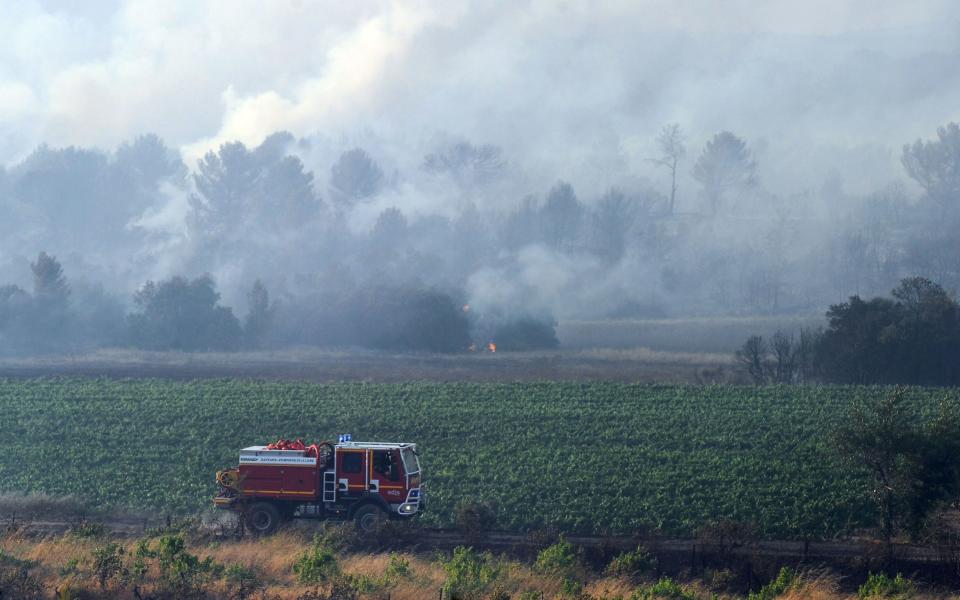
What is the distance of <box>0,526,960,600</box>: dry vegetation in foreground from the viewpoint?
16562 millimetres

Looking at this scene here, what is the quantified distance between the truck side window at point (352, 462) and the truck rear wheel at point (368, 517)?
3.02 ft

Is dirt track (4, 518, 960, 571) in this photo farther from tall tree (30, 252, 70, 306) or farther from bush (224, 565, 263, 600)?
tall tree (30, 252, 70, 306)

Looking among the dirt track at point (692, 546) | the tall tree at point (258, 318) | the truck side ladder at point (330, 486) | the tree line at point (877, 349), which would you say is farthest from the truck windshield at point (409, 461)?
the tall tree at point (258, 318)

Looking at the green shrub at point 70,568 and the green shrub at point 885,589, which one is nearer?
the green shrub at point 885,589

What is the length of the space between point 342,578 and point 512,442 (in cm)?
1765

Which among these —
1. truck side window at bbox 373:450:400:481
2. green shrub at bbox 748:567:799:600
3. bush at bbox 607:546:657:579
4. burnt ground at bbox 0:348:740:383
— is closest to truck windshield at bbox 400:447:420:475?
truck side window at bbox 373:450:400:481

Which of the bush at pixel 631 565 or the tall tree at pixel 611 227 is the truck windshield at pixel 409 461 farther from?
the tall tree at pixel 611 227

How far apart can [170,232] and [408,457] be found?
97614 millimetres

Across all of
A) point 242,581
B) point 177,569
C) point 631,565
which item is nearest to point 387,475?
point 631,565

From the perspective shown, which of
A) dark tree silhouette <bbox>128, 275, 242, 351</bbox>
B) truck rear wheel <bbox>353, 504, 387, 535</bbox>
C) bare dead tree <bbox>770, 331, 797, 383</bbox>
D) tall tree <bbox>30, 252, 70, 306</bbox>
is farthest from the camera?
tall tree <bbox>30, 252, 70, 306</bbox>

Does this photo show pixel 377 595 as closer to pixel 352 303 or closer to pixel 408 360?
pixel 408 360

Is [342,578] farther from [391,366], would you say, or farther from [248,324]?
[248,324]

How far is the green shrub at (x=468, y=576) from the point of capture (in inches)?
647

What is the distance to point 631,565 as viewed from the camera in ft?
67.5
